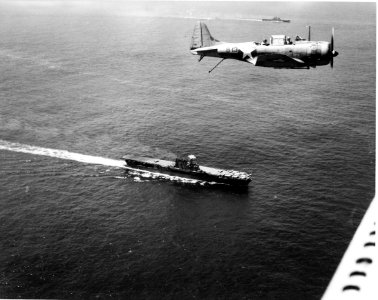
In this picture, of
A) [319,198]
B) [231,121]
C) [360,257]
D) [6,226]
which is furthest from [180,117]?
[360,257]

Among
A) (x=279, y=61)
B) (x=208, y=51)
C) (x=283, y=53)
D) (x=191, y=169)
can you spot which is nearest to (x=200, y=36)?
(x=208, y=51)

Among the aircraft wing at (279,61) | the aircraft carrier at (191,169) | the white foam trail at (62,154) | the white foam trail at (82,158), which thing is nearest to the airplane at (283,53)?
the aircraft wing at (279,61)

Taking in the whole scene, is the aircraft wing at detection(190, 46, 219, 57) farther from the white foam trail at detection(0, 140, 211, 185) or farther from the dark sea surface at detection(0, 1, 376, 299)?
the white foam trail at detection(0, 140, 211, 185)

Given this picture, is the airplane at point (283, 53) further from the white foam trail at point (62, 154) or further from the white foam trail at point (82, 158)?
the white foam trail at point (62, 154)

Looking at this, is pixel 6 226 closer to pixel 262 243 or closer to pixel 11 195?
pixel 11 195

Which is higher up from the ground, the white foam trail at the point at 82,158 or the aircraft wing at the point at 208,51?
the aircraft wing at the point at 208,51
